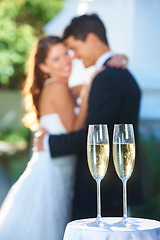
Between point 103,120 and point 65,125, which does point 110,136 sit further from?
point 65,125

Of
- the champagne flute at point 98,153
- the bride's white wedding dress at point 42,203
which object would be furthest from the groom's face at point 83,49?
the champagne flute at point 98,153

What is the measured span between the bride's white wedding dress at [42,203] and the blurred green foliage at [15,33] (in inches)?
111

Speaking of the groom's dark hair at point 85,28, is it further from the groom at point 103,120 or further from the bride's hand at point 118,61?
the bride's hand at point 118,61

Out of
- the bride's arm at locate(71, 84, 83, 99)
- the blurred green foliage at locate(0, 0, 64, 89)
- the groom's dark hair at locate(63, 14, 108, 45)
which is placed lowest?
the bride's arm at locate(71, 84, 83, 99)

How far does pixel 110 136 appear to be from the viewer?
3582mm

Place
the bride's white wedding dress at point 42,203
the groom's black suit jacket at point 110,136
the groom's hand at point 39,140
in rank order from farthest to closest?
the groom's hand at point 39,140
the bride's white wedding dress at point 42,203
the groom's black suit jacket at point 110,136

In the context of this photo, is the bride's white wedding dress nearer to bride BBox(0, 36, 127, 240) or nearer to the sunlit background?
bride BBox(0, 36, 127, 240)

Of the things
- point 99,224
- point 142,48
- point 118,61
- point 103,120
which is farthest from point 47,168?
point 99,224

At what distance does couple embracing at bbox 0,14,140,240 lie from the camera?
3617 mm

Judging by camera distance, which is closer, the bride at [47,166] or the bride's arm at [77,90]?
the bride at [47,166]

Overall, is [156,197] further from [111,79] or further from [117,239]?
[117,239]

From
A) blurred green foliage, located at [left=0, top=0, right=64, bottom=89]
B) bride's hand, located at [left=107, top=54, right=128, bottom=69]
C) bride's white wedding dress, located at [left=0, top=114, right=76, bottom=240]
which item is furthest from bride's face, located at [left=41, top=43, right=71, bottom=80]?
blurred green foliage, located at [left=0, top=0, right=64, bottom=89]

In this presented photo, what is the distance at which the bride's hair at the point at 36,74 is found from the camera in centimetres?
407

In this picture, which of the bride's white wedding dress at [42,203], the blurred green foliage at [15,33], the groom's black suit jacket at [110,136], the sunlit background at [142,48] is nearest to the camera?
the groom's black suit jacket at [110,136]
